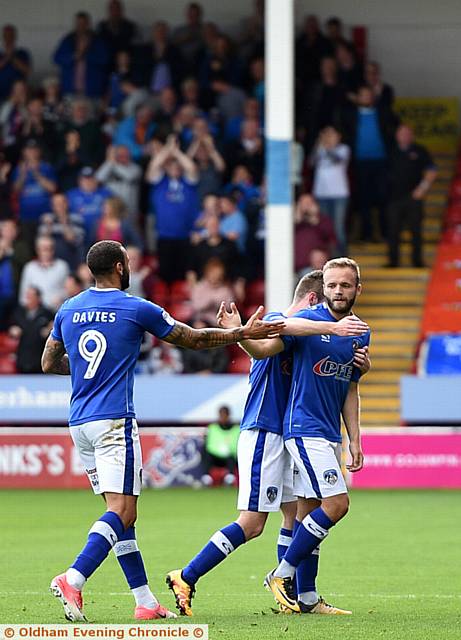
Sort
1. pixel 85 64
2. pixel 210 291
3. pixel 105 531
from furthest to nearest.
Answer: pixel 85 64, pixel 210 291, pixel 105 531

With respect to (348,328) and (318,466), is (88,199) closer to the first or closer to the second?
(318,466)

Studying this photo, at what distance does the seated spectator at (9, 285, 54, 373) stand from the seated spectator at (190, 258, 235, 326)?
2.04 m

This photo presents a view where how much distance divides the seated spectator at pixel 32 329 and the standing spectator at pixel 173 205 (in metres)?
2.13

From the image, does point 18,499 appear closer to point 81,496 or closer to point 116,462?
point 81,496

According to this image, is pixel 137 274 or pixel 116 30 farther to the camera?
pixel 116 30

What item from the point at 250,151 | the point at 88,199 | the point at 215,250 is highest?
the point at 250,151

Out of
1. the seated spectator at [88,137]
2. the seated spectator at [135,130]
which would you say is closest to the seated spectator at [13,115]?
the seated spectator at [88,137]

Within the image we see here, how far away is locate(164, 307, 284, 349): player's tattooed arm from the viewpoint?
25.4 feet

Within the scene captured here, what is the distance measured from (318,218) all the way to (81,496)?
235 inches

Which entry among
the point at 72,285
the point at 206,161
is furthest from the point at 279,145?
the point at 72,285

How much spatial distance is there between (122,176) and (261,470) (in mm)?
14617

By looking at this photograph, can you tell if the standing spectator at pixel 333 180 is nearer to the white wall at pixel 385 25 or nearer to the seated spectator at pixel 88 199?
the seated spectator at pixel 88 199

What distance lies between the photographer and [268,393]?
330 inches

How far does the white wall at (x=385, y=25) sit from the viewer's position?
26.0m
